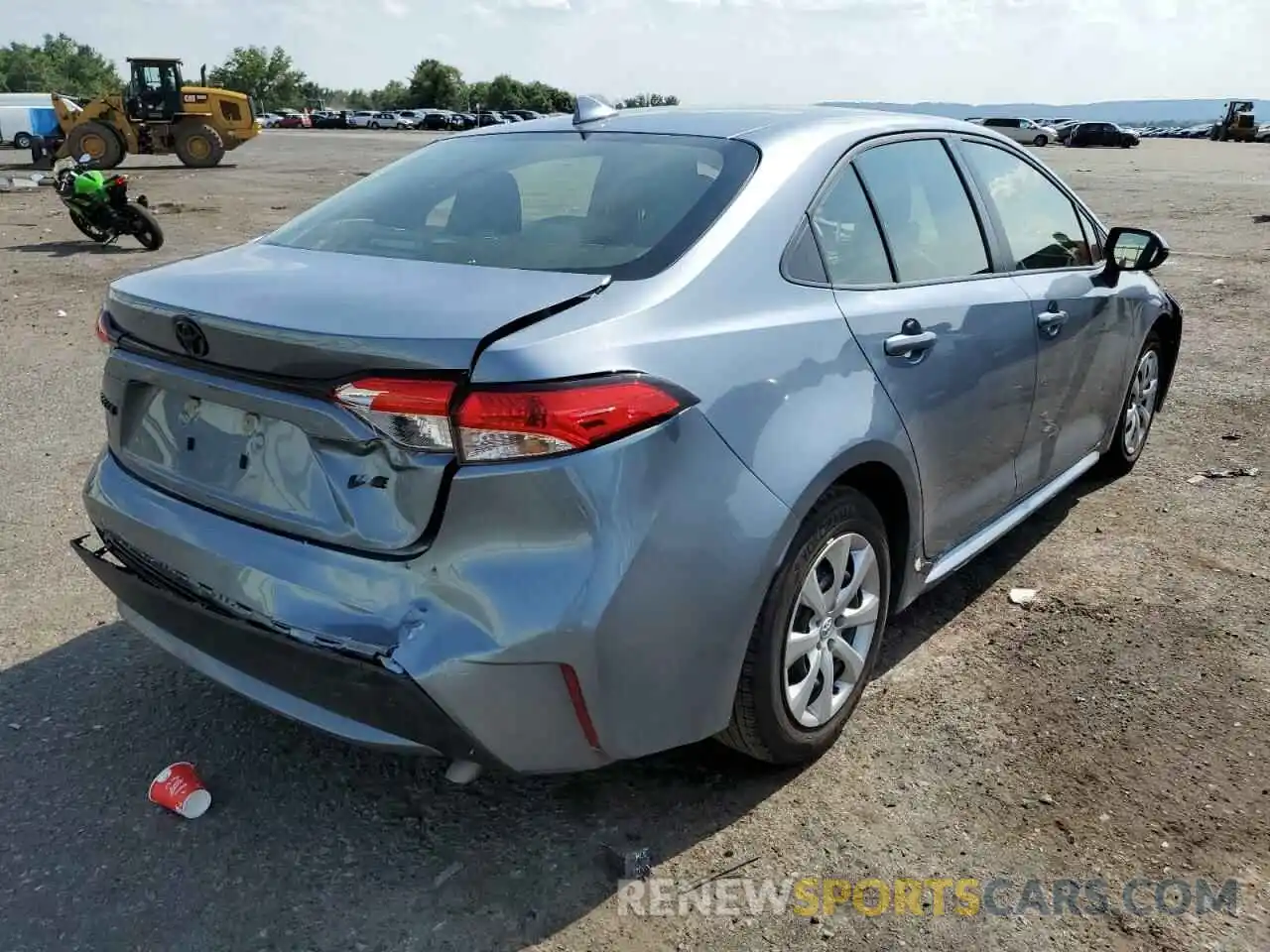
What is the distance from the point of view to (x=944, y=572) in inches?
132

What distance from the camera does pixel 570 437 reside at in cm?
206

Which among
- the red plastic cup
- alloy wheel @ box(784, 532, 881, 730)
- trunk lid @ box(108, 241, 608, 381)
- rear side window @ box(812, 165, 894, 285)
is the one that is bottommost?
the red plastic cup

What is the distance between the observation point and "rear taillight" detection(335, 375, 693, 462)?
204 centimetres

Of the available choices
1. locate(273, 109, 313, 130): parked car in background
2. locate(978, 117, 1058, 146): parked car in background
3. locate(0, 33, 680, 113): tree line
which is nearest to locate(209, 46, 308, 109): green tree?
locate(0, 33, 680, 113): tree line

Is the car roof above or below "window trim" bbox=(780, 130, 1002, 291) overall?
above

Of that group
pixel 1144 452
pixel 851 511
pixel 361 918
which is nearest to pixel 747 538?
pixel 851 511

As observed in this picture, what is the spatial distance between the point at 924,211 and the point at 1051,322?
2.44 feet

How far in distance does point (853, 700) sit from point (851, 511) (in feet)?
2.01

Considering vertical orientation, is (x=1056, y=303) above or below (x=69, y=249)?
above

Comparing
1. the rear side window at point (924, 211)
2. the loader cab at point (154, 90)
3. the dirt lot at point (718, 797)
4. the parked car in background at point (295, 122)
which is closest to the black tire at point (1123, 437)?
the dirt lot at point (718, 797)

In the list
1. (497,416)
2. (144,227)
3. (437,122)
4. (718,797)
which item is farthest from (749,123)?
(437,122)

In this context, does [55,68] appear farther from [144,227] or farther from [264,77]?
[144,227]

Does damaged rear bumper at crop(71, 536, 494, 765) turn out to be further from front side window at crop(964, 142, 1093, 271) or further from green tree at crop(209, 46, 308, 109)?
green tree at crop(209, 46, 308, 109)

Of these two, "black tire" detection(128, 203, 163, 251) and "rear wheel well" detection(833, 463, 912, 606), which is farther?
"black tire" detection(128, 203, 163, 251)
